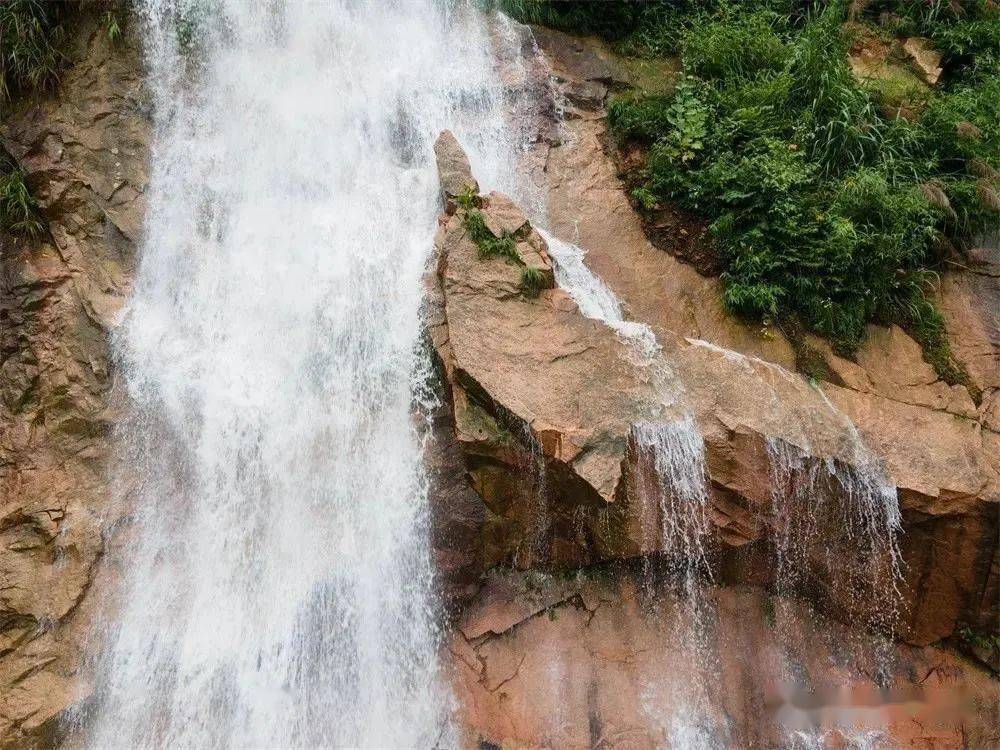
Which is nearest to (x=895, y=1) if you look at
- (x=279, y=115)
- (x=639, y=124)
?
(x=639, y=124)

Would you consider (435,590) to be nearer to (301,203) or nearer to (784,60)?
(301,203)

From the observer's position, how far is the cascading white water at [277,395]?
17.6 feet

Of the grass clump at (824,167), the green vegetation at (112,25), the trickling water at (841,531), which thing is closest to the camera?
the trickling water at (841,531)

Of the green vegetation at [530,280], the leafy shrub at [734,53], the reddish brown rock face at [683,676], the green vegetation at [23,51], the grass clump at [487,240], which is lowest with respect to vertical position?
the reddish brown rock face at [683,676]

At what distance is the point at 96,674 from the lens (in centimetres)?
538

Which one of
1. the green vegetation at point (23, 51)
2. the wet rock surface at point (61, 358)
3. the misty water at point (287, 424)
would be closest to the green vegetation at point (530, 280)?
the misty water at point (287, 424)

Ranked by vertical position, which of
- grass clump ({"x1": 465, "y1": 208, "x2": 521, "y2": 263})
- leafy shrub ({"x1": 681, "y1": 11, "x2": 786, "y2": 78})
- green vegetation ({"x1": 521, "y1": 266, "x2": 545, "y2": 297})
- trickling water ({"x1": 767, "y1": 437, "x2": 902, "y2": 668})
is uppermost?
leafy shrub ({"x1": 681, "y1": 11, "x2": 786, "y2": 78})

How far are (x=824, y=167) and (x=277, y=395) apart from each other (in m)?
6.80

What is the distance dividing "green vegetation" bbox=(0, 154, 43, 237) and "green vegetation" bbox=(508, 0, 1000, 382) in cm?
693

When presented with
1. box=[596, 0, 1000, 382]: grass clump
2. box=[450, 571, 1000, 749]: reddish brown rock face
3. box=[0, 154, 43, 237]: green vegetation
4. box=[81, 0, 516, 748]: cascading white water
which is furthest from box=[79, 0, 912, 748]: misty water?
box=[596, 0, 1000, 382]: grass clump

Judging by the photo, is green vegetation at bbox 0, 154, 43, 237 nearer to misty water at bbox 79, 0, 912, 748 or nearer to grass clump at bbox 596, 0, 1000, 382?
misty water at bbox 79, 0, 912, 748

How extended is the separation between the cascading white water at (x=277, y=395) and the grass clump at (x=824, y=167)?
Result: 258cm

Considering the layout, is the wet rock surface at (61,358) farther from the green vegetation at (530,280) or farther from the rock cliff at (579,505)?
the green vegetation at (530,280)

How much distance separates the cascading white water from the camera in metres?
5.37
